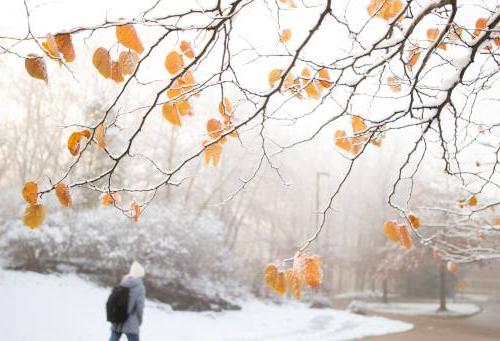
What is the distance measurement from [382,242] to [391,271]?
5.86 metres

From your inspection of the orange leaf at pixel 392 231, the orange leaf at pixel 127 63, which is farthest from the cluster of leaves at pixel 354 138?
the orange leaf at pixel 127 63

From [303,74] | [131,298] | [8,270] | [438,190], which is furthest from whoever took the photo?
[438,190]

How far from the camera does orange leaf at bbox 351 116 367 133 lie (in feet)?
10.4

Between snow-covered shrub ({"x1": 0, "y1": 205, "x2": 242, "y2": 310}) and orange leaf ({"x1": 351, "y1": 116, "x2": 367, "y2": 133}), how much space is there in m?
12.4

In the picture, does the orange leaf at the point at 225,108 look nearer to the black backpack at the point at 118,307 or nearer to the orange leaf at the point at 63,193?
the orange leaf at the point at 63,193

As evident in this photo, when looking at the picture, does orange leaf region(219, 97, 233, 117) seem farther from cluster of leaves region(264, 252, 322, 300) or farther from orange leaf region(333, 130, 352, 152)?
cluster of leaves region(264, 252, 322, 300)

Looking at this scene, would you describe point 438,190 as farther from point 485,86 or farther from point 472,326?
point 485,86

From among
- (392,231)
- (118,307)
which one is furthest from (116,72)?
(118,307)

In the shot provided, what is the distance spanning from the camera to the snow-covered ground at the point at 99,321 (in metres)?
10.4

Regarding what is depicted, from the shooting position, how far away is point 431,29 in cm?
340

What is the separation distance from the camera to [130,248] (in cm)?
1553

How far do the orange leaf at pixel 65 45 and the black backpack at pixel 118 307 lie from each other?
19.3ft

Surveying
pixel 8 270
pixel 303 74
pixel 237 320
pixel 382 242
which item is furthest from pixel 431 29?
pixel 382 242

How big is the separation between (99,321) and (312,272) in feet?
33.0
